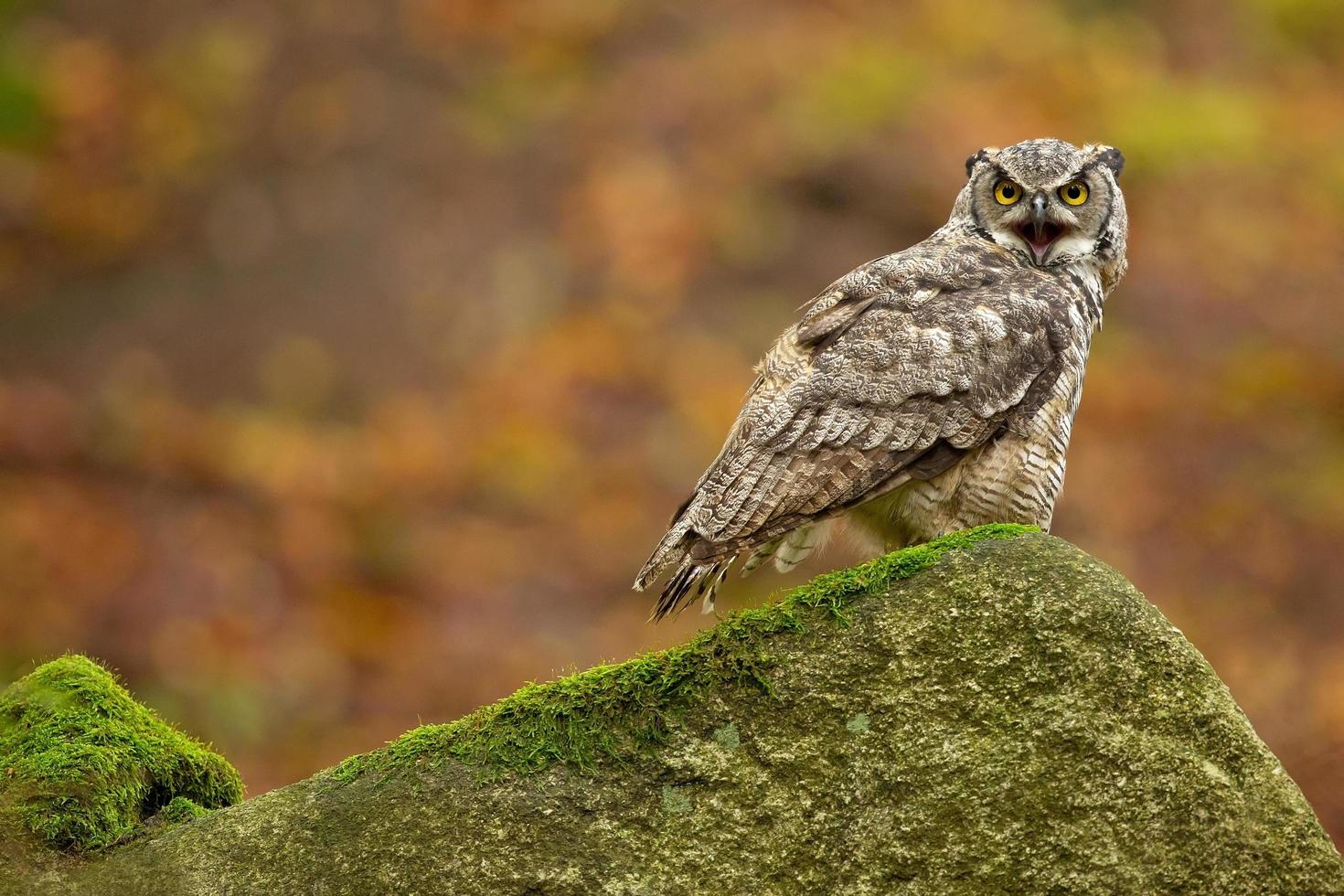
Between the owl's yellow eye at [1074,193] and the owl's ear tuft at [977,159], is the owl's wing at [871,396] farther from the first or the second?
the owl's ear tuft at [977,159]

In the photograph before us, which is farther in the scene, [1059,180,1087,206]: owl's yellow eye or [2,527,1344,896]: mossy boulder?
[1059,180,1087,206]: owl's yellow eye

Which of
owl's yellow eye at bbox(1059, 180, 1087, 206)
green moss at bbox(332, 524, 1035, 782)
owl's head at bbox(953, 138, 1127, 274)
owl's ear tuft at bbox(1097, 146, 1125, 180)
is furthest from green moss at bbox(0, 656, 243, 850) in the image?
owl's ear tuft at bbox(1097, 146, 1125, 180)

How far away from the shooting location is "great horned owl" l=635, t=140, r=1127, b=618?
474cm

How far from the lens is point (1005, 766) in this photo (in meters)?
3.63

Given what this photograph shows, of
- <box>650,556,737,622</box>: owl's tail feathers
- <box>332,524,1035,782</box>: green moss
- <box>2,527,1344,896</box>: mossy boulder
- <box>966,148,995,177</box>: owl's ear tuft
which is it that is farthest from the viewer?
<box>966,148,995,177</box>: owl's ear tuft

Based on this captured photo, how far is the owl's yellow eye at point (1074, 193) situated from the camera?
217 inches

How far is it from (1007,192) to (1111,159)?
0.53 metres

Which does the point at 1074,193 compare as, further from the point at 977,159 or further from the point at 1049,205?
the point at 977,159

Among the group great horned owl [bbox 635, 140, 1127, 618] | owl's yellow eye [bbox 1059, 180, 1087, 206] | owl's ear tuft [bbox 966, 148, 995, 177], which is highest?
owl's ear tuft [bbox 966, 148, 995, 177]

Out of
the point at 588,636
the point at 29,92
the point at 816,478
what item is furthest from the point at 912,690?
the point at 588,636

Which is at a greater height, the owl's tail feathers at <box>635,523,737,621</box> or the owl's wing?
the owl's wing

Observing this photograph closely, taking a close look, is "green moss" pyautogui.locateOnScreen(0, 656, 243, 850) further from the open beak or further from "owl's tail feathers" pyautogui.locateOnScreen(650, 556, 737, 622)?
the open beak

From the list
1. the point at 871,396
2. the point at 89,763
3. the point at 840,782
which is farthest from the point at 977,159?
the point at 89,763

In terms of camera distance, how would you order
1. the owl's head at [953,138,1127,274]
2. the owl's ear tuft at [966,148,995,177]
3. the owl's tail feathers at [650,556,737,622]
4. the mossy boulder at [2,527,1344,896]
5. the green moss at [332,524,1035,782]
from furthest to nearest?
the owl's ear tuft at [966,148,995,177]
the owl's head at [953,138,1127,274]
the owl's tail feathers at [650,556,737,622]
the green moss at [332,524,1035,782]
the mossy boulder at [2,527,1344,896]
